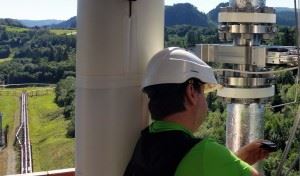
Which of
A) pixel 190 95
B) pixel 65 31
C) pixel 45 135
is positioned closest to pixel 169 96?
pixel 190 95

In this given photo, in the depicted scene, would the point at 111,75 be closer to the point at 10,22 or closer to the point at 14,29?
the point at 14,29

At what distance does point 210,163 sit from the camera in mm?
827

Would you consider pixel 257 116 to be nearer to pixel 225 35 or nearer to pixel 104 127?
pixel 225 35

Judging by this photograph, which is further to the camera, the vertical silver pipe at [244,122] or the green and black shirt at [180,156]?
the vertical silver pipe at [244,122]

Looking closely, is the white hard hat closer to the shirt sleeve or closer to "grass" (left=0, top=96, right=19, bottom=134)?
the shirt sleeve

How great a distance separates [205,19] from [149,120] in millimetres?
581

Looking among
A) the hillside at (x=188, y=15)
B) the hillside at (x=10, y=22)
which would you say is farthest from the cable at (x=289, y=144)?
the hillside at (x=10, y=22)

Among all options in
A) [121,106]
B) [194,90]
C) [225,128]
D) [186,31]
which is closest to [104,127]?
[121,106]

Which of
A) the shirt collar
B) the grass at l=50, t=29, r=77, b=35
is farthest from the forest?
the shirt collar

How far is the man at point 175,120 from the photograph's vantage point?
2.79 ft

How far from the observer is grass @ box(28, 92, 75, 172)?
Answer: 367 cm

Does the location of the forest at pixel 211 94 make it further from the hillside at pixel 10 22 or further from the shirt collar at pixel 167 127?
the hillside at pixel 10 22

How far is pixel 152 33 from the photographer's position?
997 mm

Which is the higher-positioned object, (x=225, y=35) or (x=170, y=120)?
(x=225, y=35)
